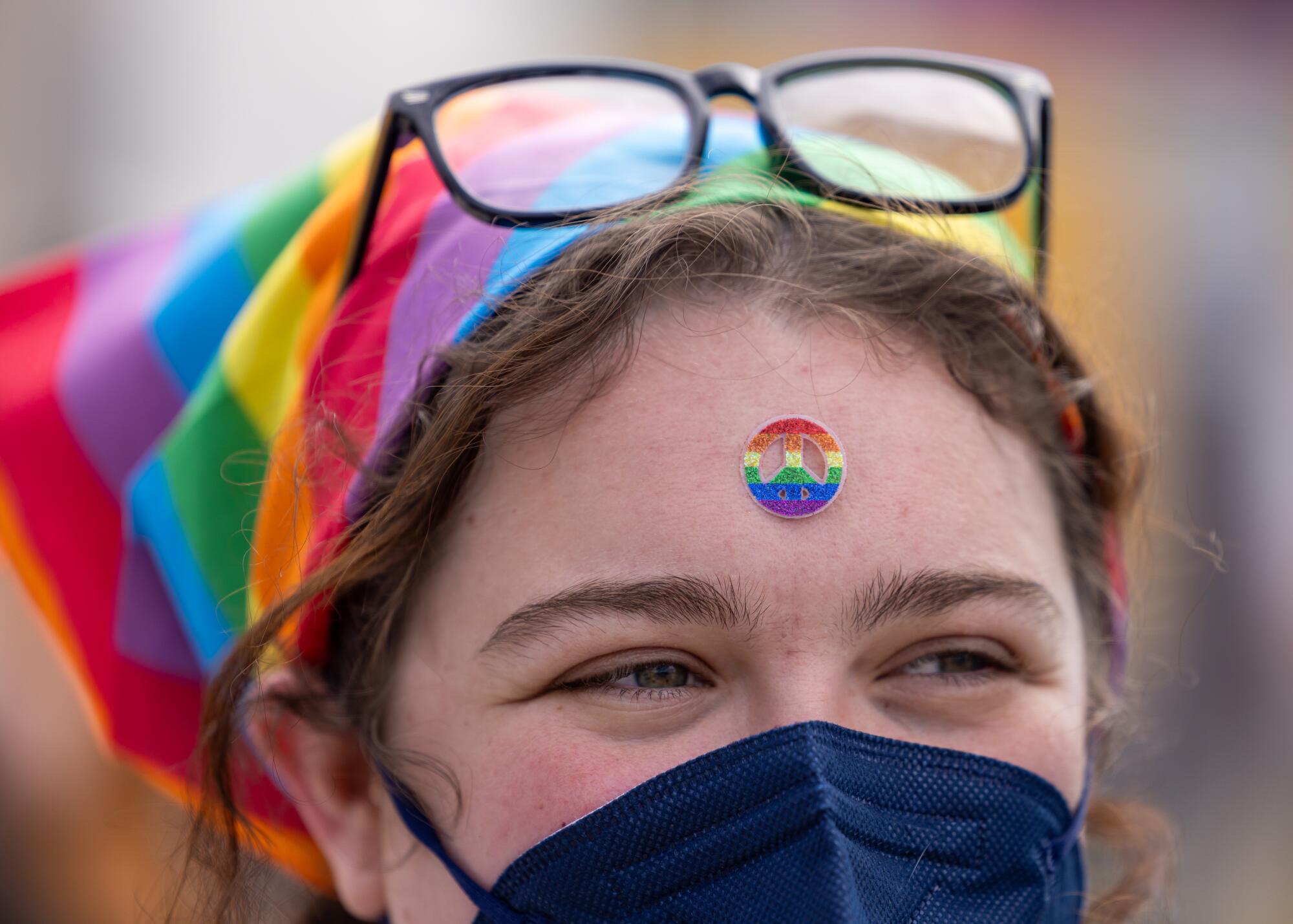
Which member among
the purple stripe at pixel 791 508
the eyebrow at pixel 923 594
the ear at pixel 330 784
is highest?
the purple stripe at pixel 791 508

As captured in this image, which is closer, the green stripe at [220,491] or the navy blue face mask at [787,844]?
the navy blue face mask at [787,844]

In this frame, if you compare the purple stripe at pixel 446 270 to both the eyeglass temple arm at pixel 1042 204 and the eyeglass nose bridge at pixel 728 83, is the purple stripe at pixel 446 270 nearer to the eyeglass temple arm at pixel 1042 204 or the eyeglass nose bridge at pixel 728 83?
the eyeglass nose bridge at pixel 728 83

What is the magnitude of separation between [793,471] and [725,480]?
8 cm

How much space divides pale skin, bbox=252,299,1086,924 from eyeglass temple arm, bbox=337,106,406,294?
1.45ft

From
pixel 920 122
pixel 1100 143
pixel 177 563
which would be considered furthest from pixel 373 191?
pixel 1100 143

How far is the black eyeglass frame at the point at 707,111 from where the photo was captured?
1.67 metres

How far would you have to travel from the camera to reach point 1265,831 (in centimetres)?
524

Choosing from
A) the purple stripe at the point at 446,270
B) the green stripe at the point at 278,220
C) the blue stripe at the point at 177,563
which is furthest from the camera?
the green stripe at the point at 278,220

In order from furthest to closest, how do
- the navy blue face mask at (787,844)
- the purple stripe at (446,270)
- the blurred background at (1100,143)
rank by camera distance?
the blurred background at (1100,143) < the purple stripe at (446,270) < the navy blue face mask at (787,844)

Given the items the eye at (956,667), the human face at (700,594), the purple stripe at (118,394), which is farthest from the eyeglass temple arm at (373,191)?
the eye at (956,667)

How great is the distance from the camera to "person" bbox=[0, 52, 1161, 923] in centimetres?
141

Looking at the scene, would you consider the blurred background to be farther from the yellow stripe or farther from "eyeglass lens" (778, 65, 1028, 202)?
the yellow stripe

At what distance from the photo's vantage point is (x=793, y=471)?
1.43m

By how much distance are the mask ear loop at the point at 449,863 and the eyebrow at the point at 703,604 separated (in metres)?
0.24
